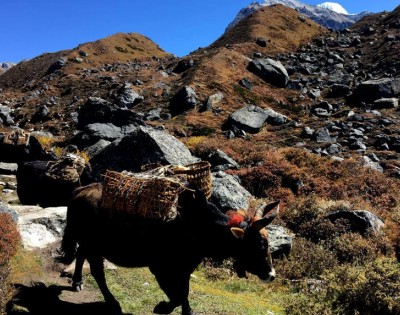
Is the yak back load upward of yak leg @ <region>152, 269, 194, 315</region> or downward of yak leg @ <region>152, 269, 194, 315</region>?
upward

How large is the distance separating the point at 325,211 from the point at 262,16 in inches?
3036

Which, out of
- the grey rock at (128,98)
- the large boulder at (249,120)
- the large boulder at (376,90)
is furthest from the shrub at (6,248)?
the large boulder at (376,90)

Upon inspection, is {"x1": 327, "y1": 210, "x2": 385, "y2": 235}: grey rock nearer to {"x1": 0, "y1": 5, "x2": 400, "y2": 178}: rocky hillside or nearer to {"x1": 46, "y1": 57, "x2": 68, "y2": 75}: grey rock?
{"x1": 0, "y1": 5, "x2": 400, "y2": 178}: rocky hillside

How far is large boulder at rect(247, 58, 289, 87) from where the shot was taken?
2198 inches

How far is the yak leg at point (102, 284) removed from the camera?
7.66 metres

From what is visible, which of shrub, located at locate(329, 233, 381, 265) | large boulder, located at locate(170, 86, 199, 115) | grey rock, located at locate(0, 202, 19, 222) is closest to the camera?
grey rock, located at locate(0, 202, 19, 222)

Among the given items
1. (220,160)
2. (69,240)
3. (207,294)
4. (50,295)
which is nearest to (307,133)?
(220,160)

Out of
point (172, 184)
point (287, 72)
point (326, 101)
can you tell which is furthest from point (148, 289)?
point (287, 72)

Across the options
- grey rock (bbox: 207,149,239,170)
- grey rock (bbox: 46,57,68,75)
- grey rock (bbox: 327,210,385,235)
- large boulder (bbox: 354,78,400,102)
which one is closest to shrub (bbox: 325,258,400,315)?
grey rock (bbox: 327,210,385,235)

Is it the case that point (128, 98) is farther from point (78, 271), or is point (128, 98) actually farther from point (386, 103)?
point (78, 271)

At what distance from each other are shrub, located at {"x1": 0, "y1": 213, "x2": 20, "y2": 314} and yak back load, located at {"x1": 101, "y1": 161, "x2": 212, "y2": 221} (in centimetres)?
213

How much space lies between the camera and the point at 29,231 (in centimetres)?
1095

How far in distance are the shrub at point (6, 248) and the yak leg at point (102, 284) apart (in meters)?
1.49

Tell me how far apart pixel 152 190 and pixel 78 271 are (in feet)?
9.91
